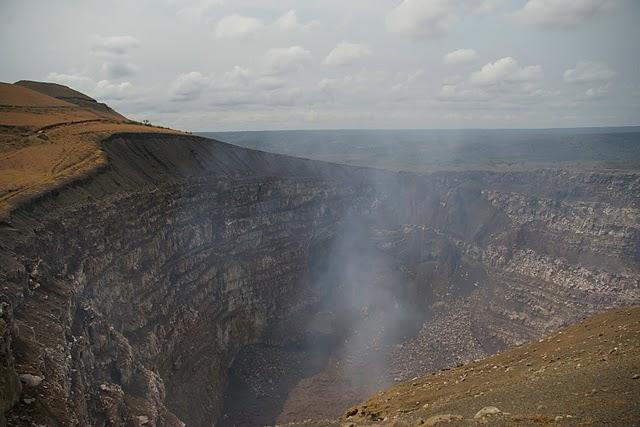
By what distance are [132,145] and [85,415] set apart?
38.4m

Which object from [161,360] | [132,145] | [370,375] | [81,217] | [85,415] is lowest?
[370,375]

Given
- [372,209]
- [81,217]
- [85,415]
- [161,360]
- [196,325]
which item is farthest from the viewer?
[372,209]

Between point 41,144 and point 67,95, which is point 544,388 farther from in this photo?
point 67,95

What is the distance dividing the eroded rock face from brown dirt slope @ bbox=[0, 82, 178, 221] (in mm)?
1595

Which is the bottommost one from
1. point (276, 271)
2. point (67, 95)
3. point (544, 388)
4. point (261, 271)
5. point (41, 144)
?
point (276, 271)

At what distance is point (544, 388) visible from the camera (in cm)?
2188

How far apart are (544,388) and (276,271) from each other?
42.1 meters

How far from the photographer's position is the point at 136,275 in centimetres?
4056

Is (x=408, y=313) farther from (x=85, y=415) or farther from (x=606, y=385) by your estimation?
(x=85, y=415)

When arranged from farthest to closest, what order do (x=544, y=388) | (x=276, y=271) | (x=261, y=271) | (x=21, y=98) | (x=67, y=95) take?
(x=67, y=95)
(x=21, y=98)
(x=276, y=271)
(x=261, y=271)
(x=544, y=388)

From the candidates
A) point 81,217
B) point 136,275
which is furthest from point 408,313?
point 81,217

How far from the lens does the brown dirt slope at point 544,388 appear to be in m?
18.0

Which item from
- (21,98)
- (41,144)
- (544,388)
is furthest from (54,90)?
(544,388)

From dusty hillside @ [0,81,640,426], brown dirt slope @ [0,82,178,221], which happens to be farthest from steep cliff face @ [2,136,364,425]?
brown dirt slope @ [0,82,178,221]
